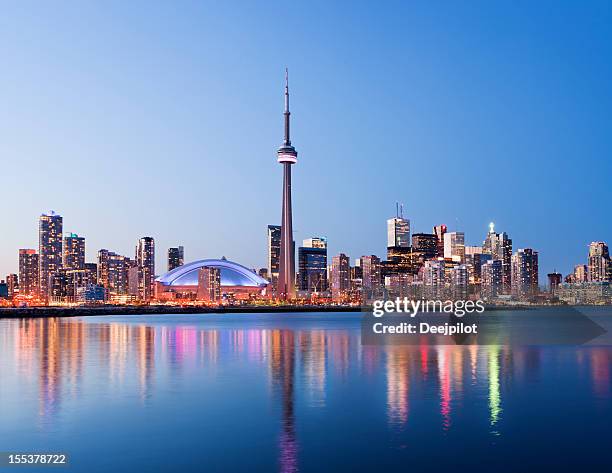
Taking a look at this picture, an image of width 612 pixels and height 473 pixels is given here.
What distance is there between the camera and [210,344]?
7769 centimetres

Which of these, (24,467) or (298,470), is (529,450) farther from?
(24,467)

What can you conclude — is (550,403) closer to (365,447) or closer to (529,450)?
(529,450)

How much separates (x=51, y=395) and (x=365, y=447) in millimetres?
18907

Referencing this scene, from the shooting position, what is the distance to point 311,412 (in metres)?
30.6

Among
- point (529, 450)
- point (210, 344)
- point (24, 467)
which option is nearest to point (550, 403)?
point (529, 450)

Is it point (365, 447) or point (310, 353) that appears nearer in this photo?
point (365, 447)

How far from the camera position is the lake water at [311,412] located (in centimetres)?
2245

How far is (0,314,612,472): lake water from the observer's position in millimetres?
22453

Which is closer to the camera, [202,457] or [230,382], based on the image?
[202,457]

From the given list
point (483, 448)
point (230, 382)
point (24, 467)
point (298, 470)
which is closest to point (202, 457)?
point (298, 470)

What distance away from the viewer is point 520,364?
51.7 metres

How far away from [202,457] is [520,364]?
34611 millimetres

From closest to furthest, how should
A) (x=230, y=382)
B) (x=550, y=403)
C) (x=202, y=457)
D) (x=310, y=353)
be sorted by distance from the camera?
(x=202, y=457)
(x=550, y=403)
(x=230, y=382)
(x=310, y=353)

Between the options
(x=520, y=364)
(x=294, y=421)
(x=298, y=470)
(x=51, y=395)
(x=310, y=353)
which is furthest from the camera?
(x=310, y=353)
